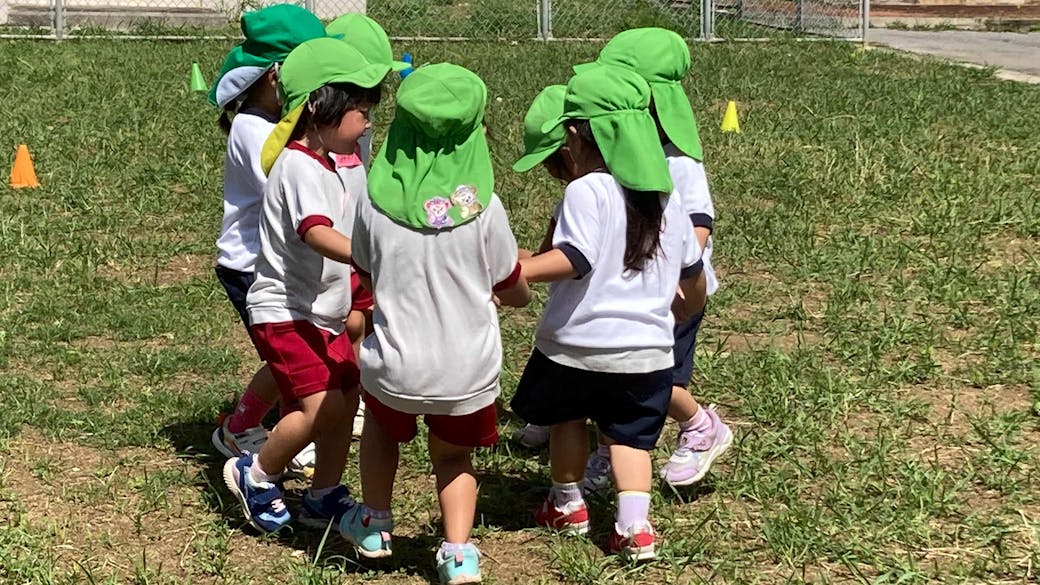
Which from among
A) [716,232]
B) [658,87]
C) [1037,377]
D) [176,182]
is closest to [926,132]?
[716,232]

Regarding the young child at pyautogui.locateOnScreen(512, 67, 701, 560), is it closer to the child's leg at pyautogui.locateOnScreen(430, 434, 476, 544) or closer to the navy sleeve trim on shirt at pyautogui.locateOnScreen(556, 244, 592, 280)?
the navy sleeve trim on shirt at pyautogui.locateOnScreen(556, 244, 592, 280)

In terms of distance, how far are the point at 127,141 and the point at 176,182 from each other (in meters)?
1.04

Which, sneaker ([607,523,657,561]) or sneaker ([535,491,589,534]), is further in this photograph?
sneaker ([535,491,589,534])

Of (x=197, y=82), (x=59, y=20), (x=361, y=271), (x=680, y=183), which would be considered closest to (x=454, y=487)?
(x=361, y=271)

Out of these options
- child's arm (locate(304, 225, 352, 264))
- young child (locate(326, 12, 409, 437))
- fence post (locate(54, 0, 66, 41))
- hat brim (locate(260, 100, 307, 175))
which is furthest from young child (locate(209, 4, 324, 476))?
fence post (locate(54, 0, 66, 41))

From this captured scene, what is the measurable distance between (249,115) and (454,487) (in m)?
1.39

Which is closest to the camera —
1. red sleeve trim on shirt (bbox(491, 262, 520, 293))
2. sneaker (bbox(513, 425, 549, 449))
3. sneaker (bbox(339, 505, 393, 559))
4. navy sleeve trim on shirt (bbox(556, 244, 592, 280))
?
red sleeve trim on shirt (bbox(491, 262, 520, 293))

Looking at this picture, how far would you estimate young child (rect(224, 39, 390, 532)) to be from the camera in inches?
133

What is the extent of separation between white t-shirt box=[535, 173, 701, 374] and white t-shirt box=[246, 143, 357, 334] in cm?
60

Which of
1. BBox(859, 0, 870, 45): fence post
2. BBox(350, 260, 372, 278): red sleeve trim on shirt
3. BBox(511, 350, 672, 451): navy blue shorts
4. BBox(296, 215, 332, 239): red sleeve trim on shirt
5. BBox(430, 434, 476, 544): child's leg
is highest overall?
BBox(296, 215, 332, 239): red sleeve trim on shirt

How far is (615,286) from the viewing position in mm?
3404

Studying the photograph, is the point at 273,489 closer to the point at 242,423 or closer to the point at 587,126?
the point at 242,423

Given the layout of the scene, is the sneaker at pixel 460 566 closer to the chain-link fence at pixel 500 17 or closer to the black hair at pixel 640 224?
the black hair at pixel 640 224

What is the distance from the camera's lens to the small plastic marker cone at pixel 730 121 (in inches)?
365
